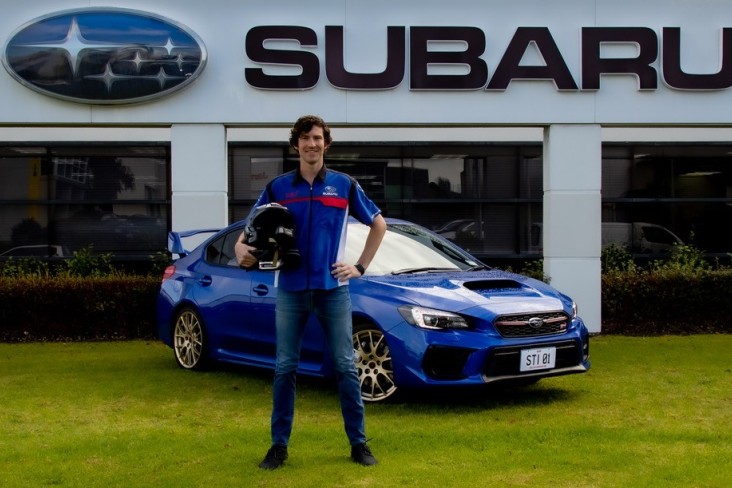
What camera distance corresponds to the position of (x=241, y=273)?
9.42m

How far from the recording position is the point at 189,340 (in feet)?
33.1

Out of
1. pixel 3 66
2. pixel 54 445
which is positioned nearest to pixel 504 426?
pixel 54 445

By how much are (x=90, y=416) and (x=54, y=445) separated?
1.10 metres

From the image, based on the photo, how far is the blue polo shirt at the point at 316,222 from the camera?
5.91m

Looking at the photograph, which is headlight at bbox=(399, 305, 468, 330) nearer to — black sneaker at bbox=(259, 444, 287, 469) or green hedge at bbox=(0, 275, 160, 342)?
black sneaker at bbox=(259, 444, 287, 469)

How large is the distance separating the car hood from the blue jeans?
1944 mm

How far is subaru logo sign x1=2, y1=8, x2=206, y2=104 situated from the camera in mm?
12531

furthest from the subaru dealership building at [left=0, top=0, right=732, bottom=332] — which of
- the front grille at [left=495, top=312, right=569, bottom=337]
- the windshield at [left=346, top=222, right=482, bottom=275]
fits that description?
the front grille at [left=495, top=312, right=569, bottom=337]

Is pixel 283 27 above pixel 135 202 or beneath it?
above

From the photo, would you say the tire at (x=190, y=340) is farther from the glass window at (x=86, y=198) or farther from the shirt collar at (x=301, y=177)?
the glass window at (x=86, y=198)

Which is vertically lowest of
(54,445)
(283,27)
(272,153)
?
(54,445)

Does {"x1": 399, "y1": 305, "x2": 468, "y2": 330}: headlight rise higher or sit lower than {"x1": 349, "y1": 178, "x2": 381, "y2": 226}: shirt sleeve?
lower

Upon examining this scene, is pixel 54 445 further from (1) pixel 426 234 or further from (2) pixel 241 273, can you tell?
(1) pixel 426 234

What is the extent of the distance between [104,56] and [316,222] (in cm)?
749
